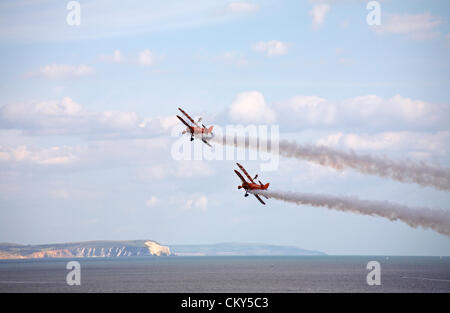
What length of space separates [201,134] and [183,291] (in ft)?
296

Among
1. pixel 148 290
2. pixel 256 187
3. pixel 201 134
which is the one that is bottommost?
pixel 148 290

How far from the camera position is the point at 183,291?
7279 inches

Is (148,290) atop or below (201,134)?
below
